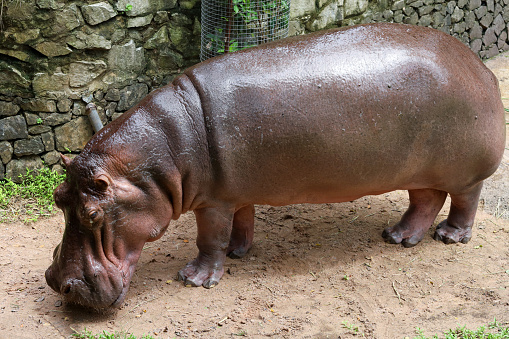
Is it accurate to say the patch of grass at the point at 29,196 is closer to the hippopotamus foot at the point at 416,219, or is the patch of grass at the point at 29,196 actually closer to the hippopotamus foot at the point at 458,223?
the hippopotamus foot at the point at 416,219

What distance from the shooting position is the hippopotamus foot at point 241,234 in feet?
16.6

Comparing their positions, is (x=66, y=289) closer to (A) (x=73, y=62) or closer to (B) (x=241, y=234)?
(B) (x=241, y=234)

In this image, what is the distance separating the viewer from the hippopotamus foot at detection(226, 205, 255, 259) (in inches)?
199

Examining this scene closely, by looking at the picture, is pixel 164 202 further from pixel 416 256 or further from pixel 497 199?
pixel 497 199

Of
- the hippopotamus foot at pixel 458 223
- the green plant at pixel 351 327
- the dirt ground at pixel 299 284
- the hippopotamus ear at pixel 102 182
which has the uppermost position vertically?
the hippopotamus ear at pixel 102 182

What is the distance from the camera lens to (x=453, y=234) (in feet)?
17.3

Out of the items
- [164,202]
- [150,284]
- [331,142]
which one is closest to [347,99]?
[331,142]

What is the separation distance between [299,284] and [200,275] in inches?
29.5

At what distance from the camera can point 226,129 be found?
13.9 feet

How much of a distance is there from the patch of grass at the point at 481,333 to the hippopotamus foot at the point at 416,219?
123 centimetres

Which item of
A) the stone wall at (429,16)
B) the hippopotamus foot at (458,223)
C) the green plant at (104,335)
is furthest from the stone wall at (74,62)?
the hippopotamus foot at (458,223)

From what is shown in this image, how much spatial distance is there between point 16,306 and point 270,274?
1.85 meters

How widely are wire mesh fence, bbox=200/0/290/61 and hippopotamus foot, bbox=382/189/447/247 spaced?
237 centimetres

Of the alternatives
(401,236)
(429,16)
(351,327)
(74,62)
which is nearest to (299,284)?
(351,327)
